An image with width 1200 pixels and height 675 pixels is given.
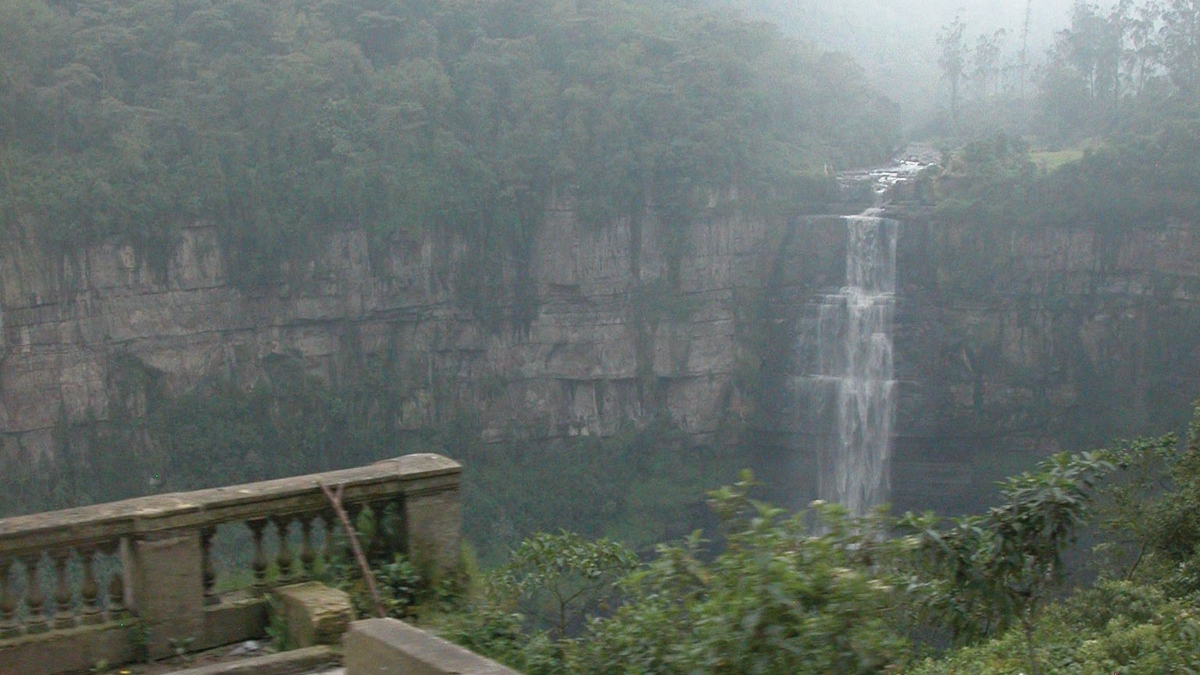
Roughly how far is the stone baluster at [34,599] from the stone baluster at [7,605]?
0.17 feet

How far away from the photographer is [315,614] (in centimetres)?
533

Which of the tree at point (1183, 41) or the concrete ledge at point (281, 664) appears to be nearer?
the concrete ledge at point (281, 664)

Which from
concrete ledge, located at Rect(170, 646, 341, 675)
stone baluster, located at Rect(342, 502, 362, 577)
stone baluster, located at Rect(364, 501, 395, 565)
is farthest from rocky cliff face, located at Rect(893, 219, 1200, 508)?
concrete ledge, located at Rect(170, 646, 341, 675)

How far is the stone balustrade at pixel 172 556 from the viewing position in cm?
527

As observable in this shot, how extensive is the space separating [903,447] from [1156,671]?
98.6 feet

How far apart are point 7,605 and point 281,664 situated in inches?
46.9

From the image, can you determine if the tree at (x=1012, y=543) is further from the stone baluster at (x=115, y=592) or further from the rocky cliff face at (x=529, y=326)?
the rocky cliff face at (x=529, y=326)

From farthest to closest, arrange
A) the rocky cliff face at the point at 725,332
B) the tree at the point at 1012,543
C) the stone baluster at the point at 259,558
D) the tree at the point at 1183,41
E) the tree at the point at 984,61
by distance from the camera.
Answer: the tree at the point at 984,61 → the tree at the point at 1183,41 → the rocky cliff face at the point at 725,332 → the stone baluster at the point at 259,558 → the tree at the point at 1012,543

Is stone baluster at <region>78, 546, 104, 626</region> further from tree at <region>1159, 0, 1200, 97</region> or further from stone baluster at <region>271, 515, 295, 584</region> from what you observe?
tree at <region>1159, 0, 1200, 97</region>

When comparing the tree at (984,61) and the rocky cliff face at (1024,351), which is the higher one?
the tree at (984,61)

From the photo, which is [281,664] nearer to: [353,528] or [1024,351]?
[353,528]

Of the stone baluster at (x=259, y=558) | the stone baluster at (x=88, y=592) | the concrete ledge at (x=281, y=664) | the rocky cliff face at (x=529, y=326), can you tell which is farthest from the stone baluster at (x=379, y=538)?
the rocky cliff face at (x=529, y=326)

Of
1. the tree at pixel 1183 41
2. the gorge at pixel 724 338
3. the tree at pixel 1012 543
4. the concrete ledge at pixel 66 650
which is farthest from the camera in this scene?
the tree at pixel 1183 41

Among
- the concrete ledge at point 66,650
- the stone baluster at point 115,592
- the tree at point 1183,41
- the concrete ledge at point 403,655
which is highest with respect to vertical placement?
the tree at point 1183,41
